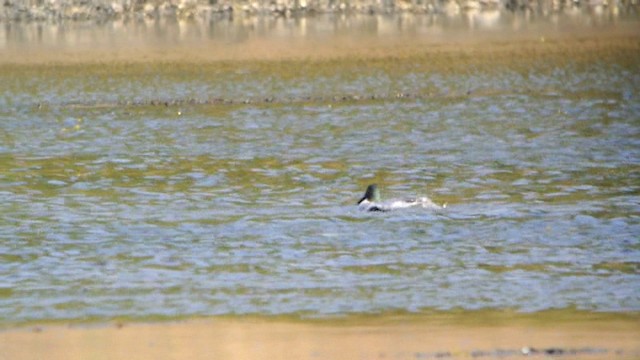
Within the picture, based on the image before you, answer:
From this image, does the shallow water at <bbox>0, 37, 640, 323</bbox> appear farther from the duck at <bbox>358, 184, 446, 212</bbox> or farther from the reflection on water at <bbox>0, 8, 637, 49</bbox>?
the reflection on water at <bbox>0, 8, 637, 49</bbox>

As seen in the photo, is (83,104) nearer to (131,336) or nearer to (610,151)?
(610,151)

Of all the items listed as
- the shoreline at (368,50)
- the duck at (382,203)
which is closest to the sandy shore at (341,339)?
the duck at (382,203)

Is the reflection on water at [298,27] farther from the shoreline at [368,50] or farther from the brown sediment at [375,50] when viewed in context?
the shoreline at [368,50]

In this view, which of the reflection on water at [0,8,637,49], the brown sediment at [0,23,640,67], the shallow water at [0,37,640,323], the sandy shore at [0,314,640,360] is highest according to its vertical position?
the sandy shore at [0,314,640,360]

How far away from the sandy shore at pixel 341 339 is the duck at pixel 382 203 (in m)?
4.58

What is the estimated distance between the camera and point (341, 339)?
971 cm

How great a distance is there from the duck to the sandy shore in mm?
Result: 4582

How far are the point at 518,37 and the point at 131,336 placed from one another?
119ft

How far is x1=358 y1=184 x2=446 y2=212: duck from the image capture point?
14961 mm

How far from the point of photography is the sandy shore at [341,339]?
924 centimetres

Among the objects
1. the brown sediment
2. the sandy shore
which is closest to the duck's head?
the sandy shore

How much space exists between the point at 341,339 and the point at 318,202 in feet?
21.3

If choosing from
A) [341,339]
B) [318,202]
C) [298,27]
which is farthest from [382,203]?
[298,27]

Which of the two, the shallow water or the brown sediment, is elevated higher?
the shallow water
